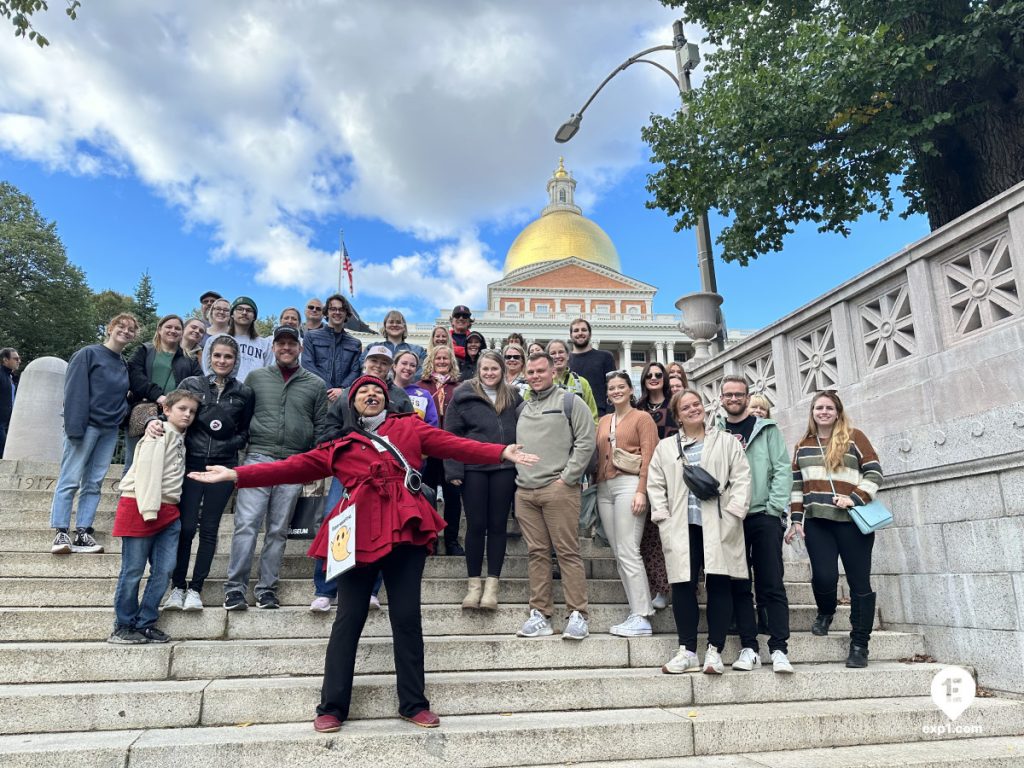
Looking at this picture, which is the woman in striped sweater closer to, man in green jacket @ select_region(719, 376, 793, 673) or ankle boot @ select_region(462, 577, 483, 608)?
man in green jacket @ select_region(719, 376, 793, 673)

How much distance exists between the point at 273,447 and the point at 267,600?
47.5 inches

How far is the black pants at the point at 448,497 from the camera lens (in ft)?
19.8

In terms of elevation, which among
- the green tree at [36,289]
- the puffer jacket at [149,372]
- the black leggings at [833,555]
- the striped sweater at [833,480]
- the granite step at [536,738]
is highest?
the green tree at [36,289]

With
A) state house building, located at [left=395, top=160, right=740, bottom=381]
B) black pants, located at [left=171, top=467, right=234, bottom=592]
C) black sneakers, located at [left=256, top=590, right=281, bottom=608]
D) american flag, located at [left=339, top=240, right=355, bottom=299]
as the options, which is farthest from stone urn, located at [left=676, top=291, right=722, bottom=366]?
state house building, located at [left=395, top=160, right=740, bottom=381]

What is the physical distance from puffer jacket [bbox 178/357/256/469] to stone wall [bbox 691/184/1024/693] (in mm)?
5556

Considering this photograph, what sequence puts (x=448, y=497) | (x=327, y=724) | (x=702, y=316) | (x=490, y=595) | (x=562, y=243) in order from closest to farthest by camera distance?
(x=327, y=724)
(x=490, y=595)
(x=448, y=497)
(x=702, y=316)
(x=562, y=243)

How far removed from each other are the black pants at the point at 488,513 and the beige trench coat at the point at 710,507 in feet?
3.77

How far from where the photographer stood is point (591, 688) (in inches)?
172

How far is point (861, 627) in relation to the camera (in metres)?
5.01

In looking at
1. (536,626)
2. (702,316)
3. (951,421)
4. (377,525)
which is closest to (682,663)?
(536,626)

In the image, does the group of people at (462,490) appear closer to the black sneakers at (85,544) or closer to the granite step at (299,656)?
the black sneakers at (85,544)

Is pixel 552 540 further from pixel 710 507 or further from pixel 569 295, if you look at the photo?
pixel 569 295

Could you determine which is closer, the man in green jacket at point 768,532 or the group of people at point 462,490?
the group of people at point 462,490

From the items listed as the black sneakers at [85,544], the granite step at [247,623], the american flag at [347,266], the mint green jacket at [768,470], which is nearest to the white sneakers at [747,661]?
the granite step at [247,623]
